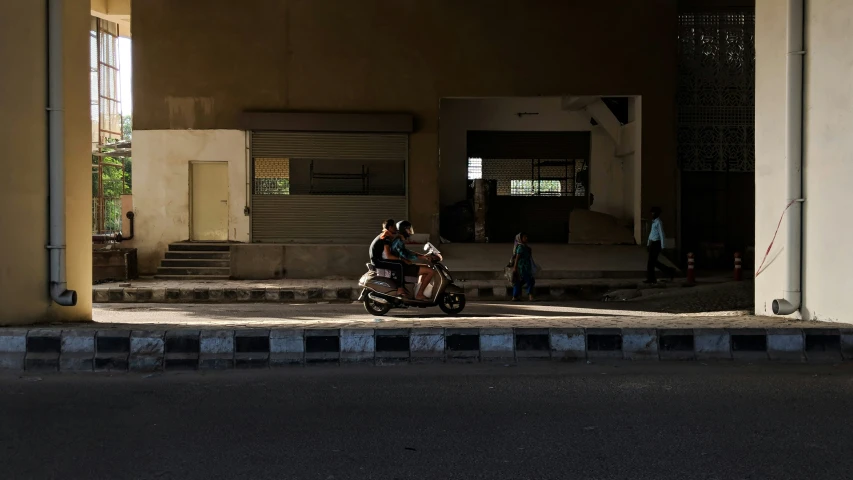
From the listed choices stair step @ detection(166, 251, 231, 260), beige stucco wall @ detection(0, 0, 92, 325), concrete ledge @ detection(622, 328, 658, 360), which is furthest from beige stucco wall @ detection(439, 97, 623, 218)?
concrete ledge @ detection(622, 328, 658, 360)

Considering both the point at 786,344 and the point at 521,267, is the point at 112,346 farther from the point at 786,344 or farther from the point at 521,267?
the point at 521,267

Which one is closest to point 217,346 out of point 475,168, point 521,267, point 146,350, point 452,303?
point 146,350

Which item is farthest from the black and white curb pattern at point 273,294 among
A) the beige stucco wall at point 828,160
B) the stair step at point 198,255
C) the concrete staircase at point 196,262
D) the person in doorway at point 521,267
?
the beige stucco wall at point 828,160

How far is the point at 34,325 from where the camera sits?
784cm

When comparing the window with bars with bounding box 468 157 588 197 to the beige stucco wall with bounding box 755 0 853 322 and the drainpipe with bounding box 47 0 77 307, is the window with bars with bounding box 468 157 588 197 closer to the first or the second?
the beige stucco wall with bounding box 755 0 853 322

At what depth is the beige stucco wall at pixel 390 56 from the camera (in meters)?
20.0

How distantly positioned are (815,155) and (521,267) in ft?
23.3

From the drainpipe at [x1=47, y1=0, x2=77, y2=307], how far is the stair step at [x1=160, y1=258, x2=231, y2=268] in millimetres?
11425

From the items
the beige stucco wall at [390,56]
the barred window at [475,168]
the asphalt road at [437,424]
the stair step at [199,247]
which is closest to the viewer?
the asphalt road at [437,424]

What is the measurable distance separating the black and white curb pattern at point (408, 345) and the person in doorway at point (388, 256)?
15.5 ft

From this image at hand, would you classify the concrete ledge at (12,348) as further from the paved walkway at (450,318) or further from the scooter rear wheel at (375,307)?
the scooter rear wheel at (375,307)

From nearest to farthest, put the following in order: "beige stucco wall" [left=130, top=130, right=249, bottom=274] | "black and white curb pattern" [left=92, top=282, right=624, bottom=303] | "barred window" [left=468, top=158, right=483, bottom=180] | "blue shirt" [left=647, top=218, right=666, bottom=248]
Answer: "black and white curb pattern" [left=92, top=282, right=624, bottom=303], "blue shirt" [left=647, top=218, right=666, bottom=248], "beige stucco wall" [left=130, top=130, right=249, bottom=274], "barred window" [left=468, top=158, right=483, bottom=180]

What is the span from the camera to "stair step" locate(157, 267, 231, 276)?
63.2ft

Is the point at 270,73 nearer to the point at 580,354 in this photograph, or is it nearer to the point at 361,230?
the point at 361,230
